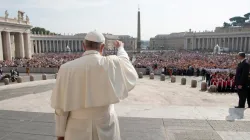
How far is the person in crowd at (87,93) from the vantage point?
6.37ft

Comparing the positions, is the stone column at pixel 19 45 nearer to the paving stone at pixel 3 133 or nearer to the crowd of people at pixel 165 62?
the crowd of people at pixel 165 62

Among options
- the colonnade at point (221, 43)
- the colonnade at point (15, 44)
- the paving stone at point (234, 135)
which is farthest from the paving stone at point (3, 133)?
the colonnade at point (221, 43)

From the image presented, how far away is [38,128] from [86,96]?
2559 millimetres

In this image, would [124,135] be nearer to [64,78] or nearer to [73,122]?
[73,122]

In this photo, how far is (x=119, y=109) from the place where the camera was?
5289mm

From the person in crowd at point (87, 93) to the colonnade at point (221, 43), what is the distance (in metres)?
114

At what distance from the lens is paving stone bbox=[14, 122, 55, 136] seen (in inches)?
152

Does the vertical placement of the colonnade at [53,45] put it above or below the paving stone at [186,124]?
above

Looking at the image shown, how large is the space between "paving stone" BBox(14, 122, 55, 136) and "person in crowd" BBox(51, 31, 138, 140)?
80.7 inches

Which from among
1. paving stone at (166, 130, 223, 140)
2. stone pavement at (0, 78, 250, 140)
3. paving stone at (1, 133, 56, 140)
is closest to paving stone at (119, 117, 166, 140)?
stone pavement at (0, 78, 250, 140)

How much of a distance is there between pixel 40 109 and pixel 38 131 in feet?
4.97

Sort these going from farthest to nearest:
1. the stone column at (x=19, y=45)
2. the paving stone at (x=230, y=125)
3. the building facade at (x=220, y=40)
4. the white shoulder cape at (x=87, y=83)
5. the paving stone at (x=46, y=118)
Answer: the building facade at (x=220, y=40)
the stone column at (x=19, y=45)
the paving stone at (x=46, y=118)
the paving stone at (x=230, y=125)
the white shoulder cape at (x=87, y=83)

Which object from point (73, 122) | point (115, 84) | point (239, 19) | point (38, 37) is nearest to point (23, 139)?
point (73, 122)

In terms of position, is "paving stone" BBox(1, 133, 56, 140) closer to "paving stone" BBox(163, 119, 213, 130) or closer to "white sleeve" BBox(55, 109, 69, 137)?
"white sleeve" BBox(55, 109, 69, 137)
